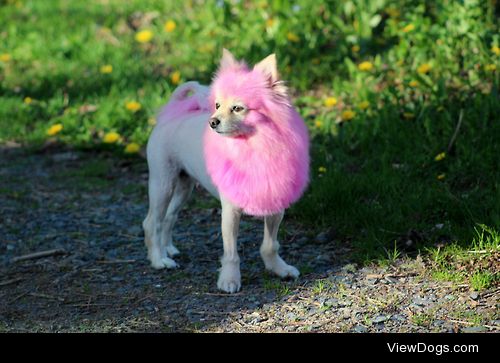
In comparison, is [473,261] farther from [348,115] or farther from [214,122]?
[348,115]

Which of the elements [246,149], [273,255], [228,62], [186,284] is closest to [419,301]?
[273,255]

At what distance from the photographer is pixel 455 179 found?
5.12 m

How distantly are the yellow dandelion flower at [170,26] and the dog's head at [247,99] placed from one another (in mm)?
4376

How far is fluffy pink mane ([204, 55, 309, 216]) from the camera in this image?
3828 millimetres

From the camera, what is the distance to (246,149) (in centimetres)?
389

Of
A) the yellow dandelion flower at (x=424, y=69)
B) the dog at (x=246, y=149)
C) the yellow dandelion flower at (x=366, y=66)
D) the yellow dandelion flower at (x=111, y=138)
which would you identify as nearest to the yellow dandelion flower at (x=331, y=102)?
the yellow dandelion flower at (x=366, y=66)

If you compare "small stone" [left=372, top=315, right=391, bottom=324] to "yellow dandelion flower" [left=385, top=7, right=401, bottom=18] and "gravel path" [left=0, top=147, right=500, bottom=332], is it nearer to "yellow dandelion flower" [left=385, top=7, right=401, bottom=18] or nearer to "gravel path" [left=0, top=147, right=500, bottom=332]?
"gravel path" [left=0, top=147, right=500, bottom=332]

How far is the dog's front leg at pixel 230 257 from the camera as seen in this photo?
4.14 metres

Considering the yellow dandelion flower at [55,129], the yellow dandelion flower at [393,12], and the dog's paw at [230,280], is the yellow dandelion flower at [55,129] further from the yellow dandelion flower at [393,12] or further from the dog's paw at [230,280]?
the dog's paw at [230,280]

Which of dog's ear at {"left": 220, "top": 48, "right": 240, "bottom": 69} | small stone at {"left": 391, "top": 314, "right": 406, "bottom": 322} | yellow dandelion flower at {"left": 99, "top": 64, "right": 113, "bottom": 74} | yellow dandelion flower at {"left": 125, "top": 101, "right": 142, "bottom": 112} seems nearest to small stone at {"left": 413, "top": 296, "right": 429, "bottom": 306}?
small stone at {"left": 391, "top": 314, "right": 406, "bottom": 322}

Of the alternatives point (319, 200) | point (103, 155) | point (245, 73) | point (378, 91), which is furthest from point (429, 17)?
point (245, 73)

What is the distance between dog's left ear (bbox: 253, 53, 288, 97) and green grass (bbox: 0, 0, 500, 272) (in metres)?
1.10

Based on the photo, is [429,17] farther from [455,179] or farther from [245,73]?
[245,73]
